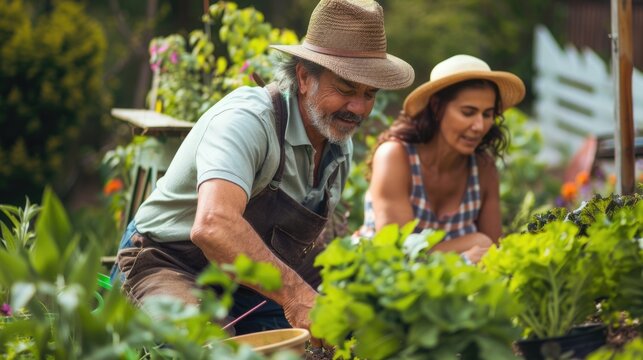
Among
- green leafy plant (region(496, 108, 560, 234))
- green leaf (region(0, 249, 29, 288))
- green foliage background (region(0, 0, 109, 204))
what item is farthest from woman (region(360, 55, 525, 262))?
green foliage background (region(0, 0, 109, 204))

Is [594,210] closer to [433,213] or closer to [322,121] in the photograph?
[322,121]

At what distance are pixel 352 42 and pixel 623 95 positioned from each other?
115 centimetres

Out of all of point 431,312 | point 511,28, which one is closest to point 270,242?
point 431,312

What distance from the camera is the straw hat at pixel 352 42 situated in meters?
3.08

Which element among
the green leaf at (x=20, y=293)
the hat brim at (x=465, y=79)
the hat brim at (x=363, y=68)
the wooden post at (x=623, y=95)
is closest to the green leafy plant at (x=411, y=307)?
the green leaf at (x=20, y=293)

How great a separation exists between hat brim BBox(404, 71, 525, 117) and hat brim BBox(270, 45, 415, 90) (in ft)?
2.93

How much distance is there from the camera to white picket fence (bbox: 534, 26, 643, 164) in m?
12.1

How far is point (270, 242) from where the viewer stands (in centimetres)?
324

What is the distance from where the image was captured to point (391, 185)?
161 inches

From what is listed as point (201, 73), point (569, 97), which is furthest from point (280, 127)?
point (569, 97)

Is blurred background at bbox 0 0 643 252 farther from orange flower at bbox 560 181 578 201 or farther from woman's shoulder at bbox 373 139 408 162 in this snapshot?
woman's shoulder at bbox 373 139 408 162

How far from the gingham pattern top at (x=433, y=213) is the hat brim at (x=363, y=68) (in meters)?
1.08

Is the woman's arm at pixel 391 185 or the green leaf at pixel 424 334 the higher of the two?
the green leaf at pixel 424 334

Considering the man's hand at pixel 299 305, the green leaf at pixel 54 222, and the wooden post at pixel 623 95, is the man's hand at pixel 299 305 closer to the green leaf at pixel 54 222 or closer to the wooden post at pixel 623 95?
the green leaf at pixel 54 222
